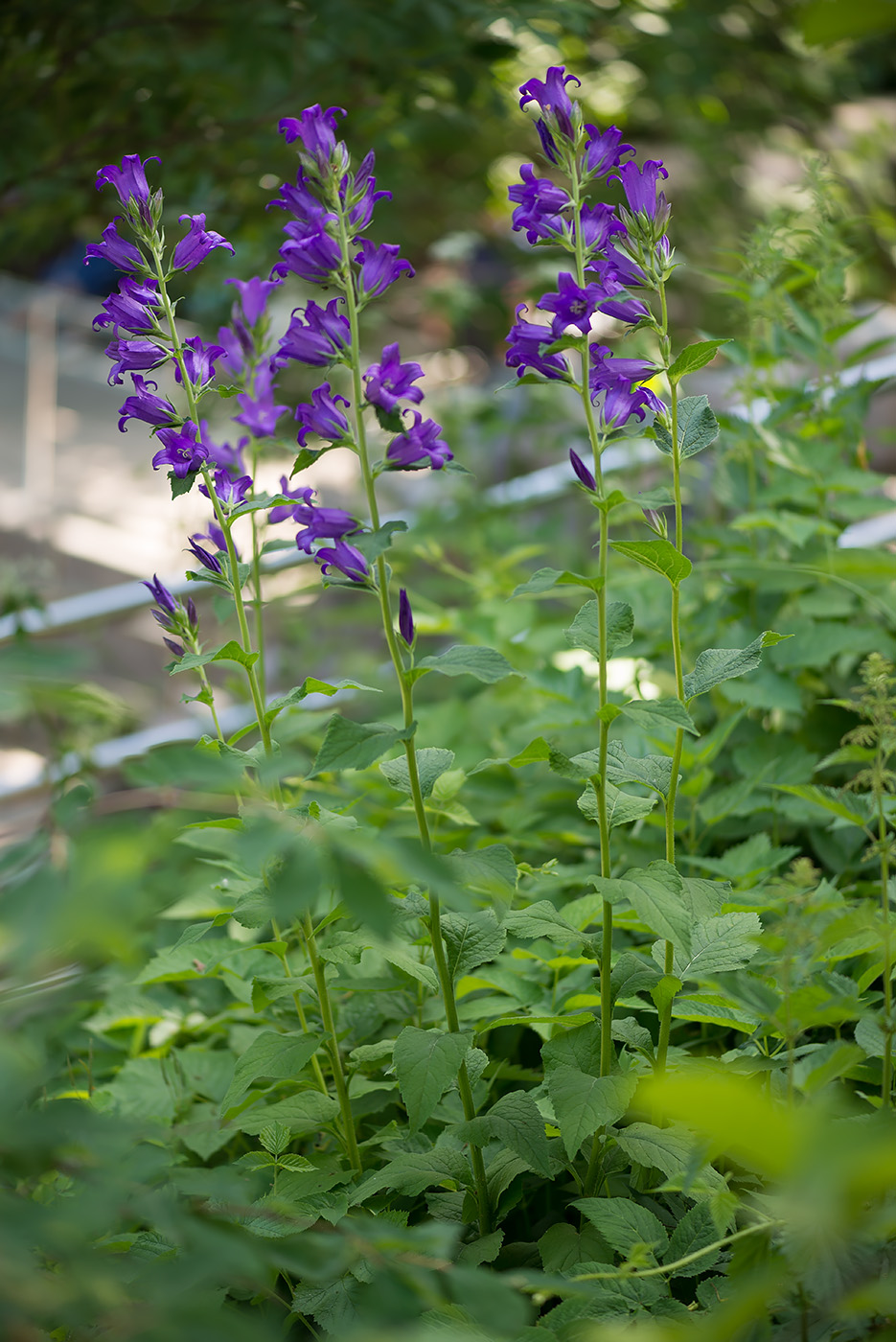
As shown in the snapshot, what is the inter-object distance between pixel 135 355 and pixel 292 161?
1.84 m

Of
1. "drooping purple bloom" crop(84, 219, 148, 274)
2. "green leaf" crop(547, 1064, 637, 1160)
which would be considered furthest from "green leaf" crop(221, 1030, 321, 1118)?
"drooping purple bloom" crop(84, 219, 148, 274)

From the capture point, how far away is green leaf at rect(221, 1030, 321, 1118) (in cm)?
96

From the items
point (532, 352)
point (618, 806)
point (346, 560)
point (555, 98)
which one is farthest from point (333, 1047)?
point (555, 98)

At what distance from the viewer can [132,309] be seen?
3.17 feet

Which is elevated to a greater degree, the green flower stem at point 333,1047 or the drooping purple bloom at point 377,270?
the drooping purple bloom at point 377,270

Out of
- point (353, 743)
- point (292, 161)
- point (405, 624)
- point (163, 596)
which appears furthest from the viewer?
point (292, 161)

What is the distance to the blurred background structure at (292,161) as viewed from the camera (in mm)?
2113

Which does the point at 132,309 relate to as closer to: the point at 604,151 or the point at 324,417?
the point at 324,417

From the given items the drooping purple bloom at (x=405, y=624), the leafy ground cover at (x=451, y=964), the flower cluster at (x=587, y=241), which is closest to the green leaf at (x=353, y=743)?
the leafy ground cover at (x=451, y=964)

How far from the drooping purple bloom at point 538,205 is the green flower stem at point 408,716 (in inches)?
6.5

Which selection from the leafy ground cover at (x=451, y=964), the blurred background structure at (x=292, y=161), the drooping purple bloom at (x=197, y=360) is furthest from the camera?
the blurred background structure at (x=292, y=161)

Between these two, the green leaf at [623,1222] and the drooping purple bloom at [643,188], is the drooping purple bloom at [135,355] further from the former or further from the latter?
the green leaf at [623,1222]

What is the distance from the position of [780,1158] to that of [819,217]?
5.46ft

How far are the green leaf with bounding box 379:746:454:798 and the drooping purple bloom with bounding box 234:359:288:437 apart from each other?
1.40 feet
